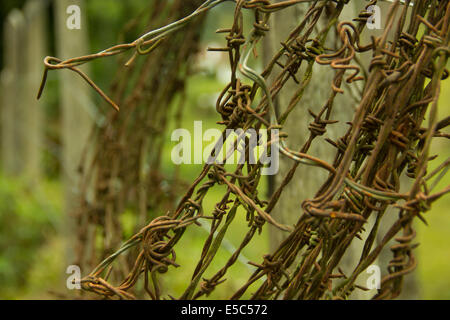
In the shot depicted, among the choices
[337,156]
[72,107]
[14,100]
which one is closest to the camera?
[337,156]

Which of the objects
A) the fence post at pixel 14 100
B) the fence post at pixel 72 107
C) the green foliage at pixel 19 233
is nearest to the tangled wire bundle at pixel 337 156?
the fence post at pixel 72 107

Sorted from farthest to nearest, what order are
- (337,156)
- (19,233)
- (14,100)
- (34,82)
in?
(14,100) < (34,82) < (19,233) < (337,156)

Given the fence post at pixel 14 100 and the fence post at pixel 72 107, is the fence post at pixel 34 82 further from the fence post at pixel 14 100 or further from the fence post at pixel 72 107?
the fence post at pixel 72 107

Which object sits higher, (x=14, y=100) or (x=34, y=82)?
(x=34, y=82)

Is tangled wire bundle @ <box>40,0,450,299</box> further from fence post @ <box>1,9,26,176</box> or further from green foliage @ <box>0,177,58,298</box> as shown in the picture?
fence post @ <box>1,9,26,176</box>

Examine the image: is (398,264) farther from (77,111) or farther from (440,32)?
(77,111)

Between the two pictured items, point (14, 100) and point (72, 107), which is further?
point (14, 100)

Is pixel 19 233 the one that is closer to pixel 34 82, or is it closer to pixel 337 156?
pixel 34 82

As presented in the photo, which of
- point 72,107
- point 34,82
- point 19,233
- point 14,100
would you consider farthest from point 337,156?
point 14,100

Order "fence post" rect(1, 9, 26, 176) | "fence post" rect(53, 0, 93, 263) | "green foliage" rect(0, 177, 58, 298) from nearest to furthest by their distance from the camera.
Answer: "fence post" rect(53, 0, 93, 263), "green foliage" rect(0, 177, 58, 298), "fence post" rect(1, 9, 26, 176)

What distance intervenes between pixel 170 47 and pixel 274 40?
2.24 ft

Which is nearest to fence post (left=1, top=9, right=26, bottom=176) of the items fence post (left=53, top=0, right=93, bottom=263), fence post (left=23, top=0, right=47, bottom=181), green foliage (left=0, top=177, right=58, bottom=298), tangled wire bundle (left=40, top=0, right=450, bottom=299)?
fence post (left=23, top=0, right=47, bottom=181)

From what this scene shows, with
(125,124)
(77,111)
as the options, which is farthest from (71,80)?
(125,124)

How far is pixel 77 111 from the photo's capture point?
9.60ft
